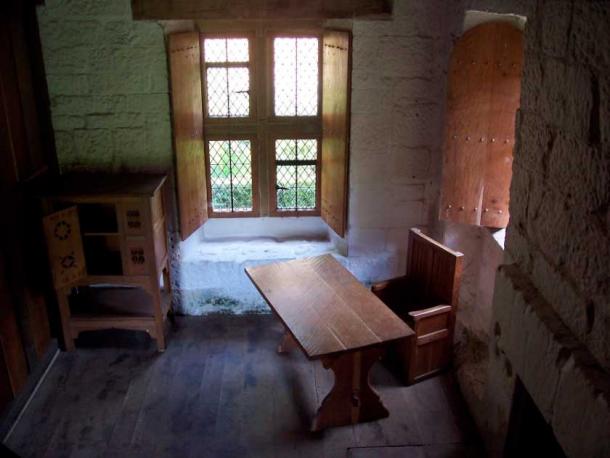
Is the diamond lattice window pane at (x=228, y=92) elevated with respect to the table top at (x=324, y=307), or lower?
elevated

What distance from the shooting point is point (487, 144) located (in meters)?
3.73

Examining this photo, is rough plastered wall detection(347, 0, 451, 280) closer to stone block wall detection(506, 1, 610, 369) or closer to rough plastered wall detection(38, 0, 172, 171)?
rough plastered wall detection(38, 0, 172, 171)

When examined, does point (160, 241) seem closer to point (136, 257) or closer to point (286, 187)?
point (136, 257)

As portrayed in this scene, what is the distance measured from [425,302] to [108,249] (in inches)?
85.5

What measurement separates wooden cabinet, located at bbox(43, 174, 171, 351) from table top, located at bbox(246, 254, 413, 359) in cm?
69

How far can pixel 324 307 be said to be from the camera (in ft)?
11.6

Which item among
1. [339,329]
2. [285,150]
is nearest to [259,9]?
[285,150]

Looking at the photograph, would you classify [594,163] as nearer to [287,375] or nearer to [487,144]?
[487,144]

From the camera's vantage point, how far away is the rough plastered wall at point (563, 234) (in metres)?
1.62

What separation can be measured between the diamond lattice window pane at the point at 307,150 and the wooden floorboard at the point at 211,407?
1.32 metres

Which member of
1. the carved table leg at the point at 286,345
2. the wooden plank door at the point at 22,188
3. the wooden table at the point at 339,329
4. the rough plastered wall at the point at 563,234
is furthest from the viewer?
the carved table leg at the point at 286,345

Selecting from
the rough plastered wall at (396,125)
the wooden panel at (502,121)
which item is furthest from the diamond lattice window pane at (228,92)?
the wooden panel at (502,121)

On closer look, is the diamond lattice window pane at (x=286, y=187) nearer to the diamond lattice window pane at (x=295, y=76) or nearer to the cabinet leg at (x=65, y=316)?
the diamond lattice window pane at (x=295, y=76)

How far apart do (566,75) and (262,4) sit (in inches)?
99.7
